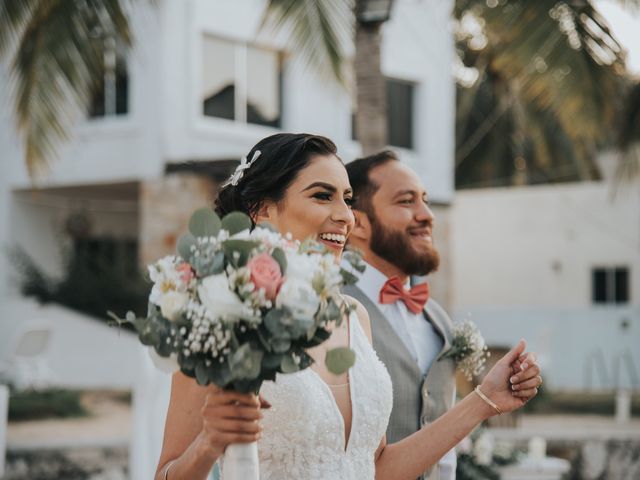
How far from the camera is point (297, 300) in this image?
7.55 feet

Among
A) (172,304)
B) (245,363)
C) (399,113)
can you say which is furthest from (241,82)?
(245,363)

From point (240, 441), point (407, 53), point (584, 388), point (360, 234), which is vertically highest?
point (407, 53)

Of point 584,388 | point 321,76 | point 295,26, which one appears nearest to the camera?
point 295,26

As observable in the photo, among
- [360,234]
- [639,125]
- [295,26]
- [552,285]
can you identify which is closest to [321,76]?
[295,26]

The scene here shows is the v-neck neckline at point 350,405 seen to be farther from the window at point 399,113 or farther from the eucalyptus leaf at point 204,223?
the window at point 399,113

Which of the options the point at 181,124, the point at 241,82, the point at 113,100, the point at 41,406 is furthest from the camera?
the point at 113,100

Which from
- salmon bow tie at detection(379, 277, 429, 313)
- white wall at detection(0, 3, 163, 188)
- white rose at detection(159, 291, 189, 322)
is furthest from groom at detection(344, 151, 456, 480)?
white wall at detection(0, 3, 163, 188)

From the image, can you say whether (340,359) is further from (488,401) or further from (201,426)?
(488,401)

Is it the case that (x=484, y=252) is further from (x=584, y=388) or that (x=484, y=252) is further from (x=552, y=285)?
(x=584, y=388)

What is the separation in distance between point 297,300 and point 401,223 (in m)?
1.65

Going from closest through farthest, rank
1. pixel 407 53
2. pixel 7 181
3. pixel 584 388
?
pixel 7 181, pixel 407 53, pixel 584 388

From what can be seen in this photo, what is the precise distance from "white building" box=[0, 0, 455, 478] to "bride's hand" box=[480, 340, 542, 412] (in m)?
11.1

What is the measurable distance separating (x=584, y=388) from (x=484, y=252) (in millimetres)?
5304

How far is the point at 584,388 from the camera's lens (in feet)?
68.6
